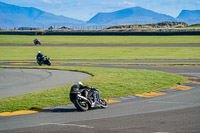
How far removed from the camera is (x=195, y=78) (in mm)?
26219

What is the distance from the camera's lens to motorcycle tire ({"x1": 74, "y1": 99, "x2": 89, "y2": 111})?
1434 cm

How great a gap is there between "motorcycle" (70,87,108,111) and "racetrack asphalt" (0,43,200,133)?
26 centimetres

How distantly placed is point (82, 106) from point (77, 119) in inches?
62.3

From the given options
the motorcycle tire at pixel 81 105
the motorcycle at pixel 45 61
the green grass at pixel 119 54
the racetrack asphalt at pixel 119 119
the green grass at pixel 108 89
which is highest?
the motorcycle tire at pixel 81 105

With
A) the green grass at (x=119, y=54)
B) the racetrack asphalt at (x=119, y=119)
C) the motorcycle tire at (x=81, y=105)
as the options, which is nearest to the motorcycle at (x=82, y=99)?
the motorcycle tire at (x=81, y=105)

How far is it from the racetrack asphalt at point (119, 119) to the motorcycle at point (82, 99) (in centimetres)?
26

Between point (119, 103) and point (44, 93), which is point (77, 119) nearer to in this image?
point (119, 103)

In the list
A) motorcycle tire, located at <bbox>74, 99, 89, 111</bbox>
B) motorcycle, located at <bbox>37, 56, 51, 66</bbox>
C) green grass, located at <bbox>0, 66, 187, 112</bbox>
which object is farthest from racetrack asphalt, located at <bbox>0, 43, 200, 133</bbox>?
motorcycle, located at <bbox>37, 56, 51, 66</bbox>

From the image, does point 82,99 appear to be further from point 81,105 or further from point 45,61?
point 45,61

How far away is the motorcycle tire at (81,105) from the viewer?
47.1 ft

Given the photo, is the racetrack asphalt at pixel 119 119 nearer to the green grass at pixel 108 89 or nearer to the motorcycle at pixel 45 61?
the green grass at pixel 108 89

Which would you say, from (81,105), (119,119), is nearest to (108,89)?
(81,105)

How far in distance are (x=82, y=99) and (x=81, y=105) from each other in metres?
0.25

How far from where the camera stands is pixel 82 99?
14477 mm
